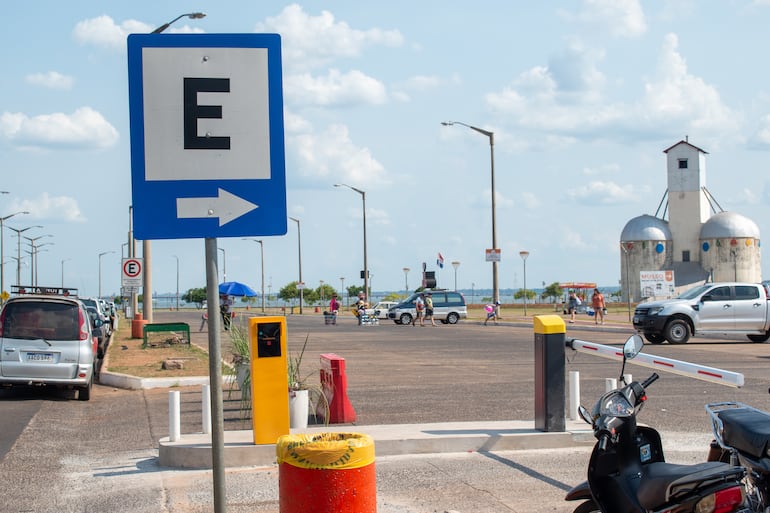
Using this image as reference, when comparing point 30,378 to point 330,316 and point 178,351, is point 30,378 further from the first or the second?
point 330,316

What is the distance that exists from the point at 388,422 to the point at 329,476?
282 inches

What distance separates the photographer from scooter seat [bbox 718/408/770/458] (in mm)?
4988

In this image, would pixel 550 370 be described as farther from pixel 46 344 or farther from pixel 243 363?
pixel 46 344

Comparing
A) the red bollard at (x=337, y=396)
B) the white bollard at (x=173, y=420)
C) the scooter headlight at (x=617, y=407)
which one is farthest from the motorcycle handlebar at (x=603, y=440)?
the red bollard at (x=337, y=396)

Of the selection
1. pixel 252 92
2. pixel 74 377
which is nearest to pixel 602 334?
pixel 74 377

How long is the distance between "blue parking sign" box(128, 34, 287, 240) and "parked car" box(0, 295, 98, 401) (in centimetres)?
1212

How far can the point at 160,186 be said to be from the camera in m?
4.43

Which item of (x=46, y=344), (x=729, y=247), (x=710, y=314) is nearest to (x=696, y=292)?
(x=710, y=314)

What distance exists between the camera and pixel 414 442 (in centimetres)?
1002

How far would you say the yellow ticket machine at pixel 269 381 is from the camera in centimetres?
965

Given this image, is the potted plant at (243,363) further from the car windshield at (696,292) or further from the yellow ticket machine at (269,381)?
the car windshield at (696,292)

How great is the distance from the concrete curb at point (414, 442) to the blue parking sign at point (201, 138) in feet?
17.5

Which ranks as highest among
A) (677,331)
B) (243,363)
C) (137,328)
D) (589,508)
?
(243,363)

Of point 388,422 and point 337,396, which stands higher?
point 337,396
